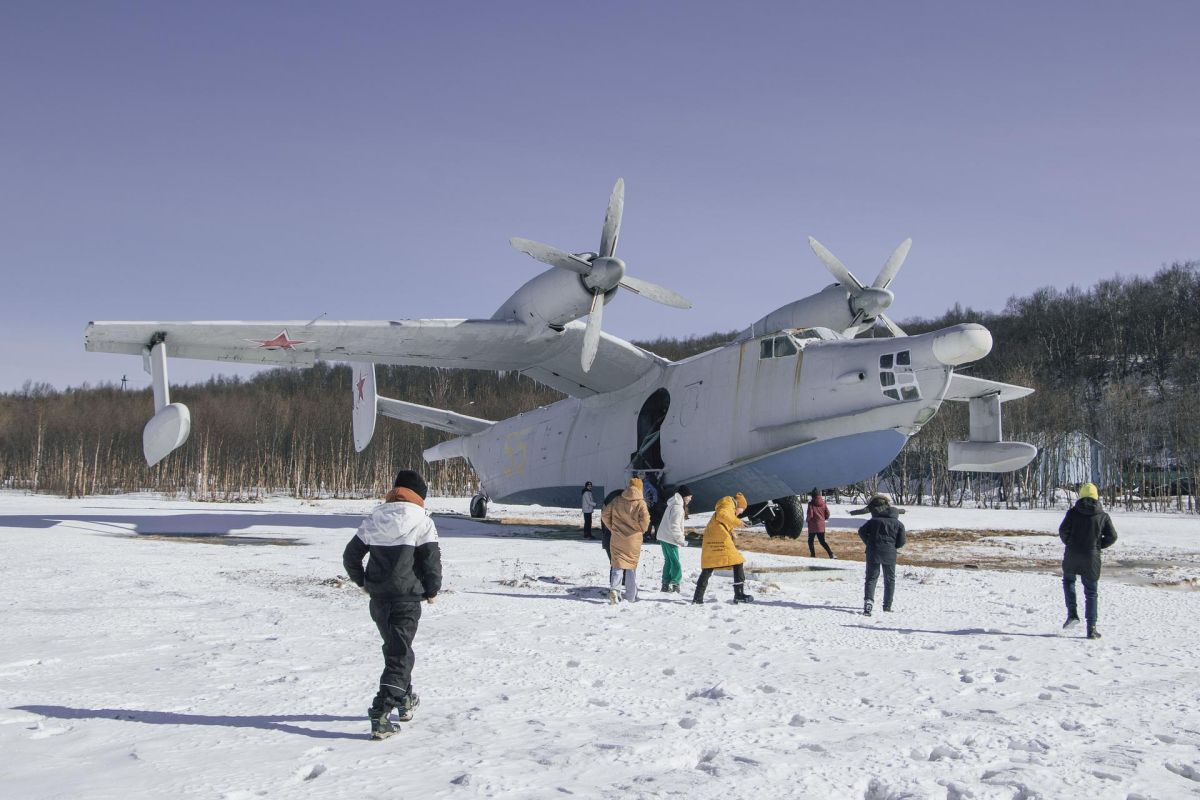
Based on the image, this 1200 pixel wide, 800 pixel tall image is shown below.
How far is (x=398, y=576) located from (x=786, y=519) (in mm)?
13659

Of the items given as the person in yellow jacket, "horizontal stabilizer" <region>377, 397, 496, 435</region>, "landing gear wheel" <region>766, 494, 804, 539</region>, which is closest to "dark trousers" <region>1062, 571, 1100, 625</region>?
the person in yellow jacket

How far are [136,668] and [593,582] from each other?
584 centimetres

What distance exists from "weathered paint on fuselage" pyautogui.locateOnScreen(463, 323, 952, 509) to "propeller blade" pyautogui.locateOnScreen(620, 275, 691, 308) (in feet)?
4.10

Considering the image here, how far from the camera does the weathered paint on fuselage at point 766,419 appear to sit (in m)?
13.6

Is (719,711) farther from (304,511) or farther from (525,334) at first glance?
(304,511)

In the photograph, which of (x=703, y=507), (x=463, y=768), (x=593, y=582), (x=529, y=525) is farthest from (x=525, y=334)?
(x=463, y=768)

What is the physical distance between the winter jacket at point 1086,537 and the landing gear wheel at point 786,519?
8963 millimetres

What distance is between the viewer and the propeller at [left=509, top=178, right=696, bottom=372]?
48.3 feet

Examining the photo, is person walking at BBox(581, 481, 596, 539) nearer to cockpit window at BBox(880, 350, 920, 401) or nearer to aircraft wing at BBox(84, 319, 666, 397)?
aircraft wing at BBox(84, 319, 666, 397)

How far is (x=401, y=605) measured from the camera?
14.6ft

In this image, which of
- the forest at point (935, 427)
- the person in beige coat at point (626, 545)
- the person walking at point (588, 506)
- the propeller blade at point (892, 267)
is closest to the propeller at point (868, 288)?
the propeller blade at point (892, 267)

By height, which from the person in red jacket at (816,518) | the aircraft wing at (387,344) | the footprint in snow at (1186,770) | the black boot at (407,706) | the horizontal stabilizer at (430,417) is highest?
the aircraft wing at (387,344)

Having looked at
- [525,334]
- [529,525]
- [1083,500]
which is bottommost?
[529,525]

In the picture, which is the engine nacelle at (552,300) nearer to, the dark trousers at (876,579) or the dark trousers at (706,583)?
the dark trousers at (706,583)
